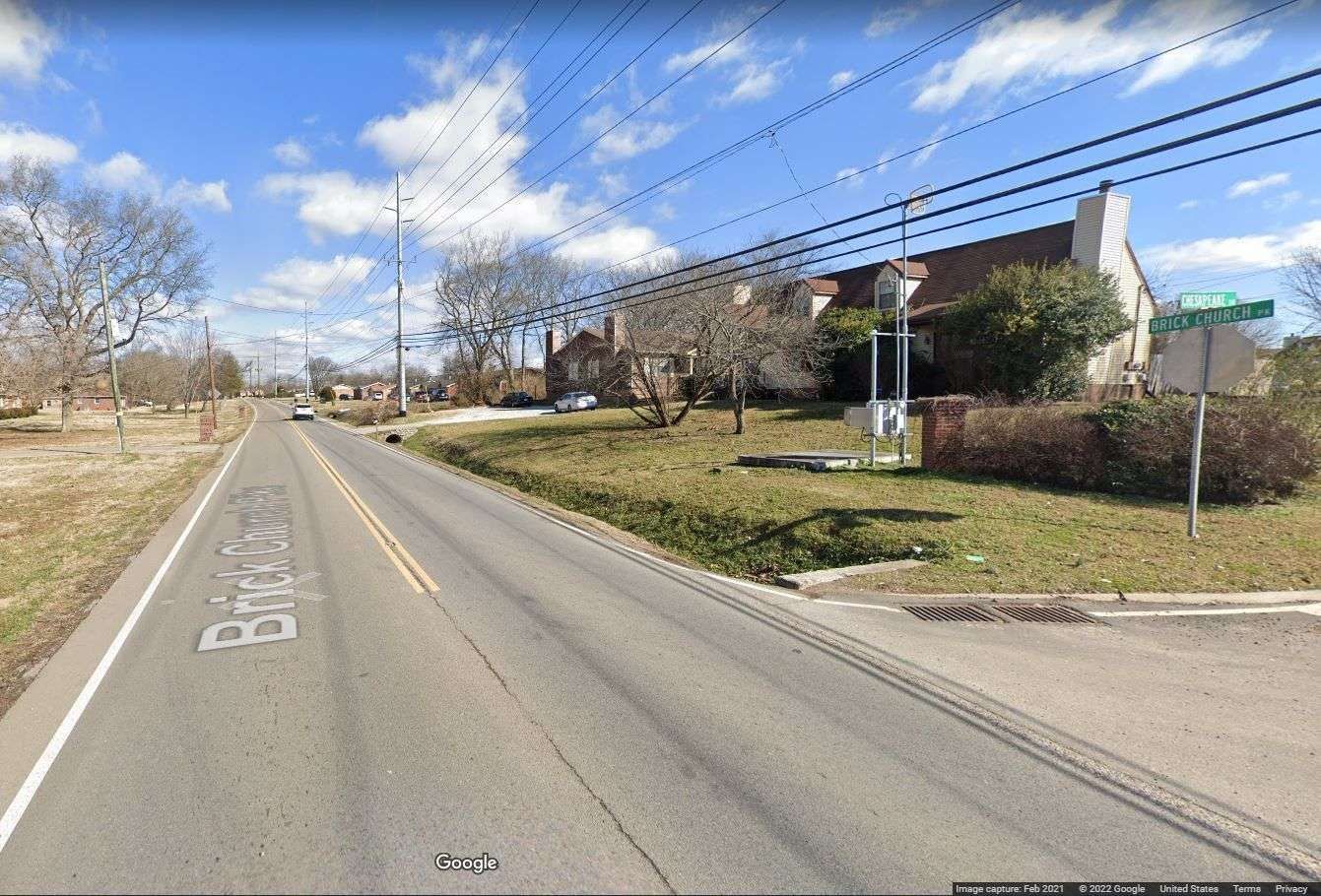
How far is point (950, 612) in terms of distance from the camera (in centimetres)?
719

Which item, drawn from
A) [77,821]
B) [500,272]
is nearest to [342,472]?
[77,821]

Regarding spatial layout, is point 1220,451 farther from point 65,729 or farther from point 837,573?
point 65,729

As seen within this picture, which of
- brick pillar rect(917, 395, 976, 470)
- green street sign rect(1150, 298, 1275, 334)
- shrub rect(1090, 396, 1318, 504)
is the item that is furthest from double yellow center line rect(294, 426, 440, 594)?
shrub rect(1090, 396, 1318, 504)

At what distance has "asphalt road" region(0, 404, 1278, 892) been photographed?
3074 mm

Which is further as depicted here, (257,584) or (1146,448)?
(1146,448)

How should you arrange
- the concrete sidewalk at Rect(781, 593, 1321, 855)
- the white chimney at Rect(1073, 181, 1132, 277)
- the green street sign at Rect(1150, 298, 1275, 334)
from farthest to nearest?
1. the white chimney at Rect(1073, 181, 1132, 277)
2. the green street sign at Rect(1150, 298, 1275, 334)
3. the concrete sidewalk at Rect(781, 593, 1321, 855)

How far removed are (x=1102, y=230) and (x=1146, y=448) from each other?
20677 millimetres

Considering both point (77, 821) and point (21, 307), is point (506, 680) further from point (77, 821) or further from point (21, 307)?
point (21, 307)

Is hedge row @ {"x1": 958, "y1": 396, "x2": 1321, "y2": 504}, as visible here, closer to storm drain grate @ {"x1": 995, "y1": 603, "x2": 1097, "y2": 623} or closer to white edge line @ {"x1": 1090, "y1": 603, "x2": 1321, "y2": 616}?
white edge line @ {"x1": 1090, "y1": 603, "x2": 1321, "y2": 616}

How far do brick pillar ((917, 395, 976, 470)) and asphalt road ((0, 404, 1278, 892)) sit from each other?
9735mm

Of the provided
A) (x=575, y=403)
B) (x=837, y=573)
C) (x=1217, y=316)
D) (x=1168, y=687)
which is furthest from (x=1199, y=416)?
(x=575, y=403)

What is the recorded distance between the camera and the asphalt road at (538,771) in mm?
3074

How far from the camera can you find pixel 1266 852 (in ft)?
10.5

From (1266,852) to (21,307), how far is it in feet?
178
